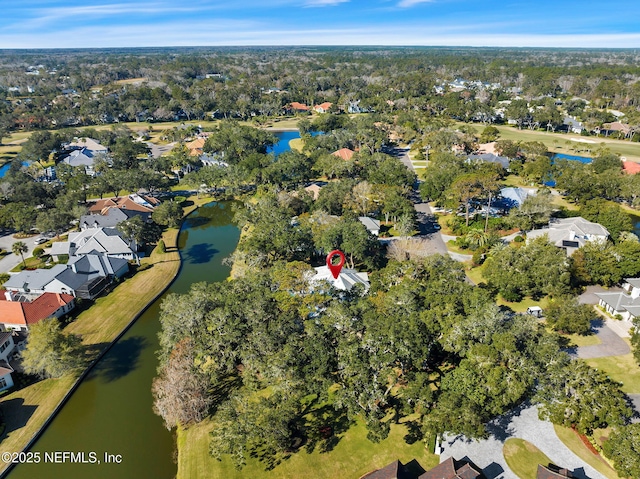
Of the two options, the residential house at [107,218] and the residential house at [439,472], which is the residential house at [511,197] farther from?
the residential house at [107,218]

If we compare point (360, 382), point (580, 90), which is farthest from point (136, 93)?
point (580, 90)

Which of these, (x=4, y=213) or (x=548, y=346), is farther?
(x=4, y=213)

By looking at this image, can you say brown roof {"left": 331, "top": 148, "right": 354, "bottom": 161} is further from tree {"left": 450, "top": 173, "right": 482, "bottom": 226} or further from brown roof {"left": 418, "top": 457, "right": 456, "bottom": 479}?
brown roof {"left": 418, "top": 457, "right": 456, "bottom": 479}

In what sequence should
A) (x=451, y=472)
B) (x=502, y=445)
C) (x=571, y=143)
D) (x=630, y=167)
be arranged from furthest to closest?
(x=571, y=143) → (x=630, y=167) → (x=502, y=445) → (x=451, y=472)

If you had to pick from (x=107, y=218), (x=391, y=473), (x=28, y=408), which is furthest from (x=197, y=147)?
(x=391, y=473)

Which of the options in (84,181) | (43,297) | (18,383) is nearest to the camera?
(18,383)

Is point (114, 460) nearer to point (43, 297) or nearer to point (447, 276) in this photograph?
point (43, 297)

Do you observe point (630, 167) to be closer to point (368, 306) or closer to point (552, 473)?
point (368, 306)

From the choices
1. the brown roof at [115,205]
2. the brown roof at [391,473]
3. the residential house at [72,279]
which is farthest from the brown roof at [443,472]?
the brown roof at [115,205]
